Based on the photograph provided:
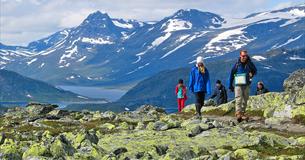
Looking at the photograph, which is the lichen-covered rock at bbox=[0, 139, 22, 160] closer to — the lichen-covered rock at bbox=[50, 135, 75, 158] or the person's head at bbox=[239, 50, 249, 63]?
the lichen-covered rock at bbox=[50, 135, 75, 158]

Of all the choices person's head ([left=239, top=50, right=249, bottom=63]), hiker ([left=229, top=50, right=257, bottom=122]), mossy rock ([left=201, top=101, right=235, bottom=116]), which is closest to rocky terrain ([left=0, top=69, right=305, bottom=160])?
hiker ([left=229, top=50, right=257, bottom=122])

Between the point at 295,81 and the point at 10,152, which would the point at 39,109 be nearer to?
the point at 295,81

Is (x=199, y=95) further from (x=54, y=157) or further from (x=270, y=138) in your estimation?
(x=54, y=157)

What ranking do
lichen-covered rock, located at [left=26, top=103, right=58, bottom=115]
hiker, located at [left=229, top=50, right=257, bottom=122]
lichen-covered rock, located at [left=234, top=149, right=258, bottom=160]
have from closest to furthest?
lichen-covered rock, located at [left=234, top=149, right=258, bottom=160]
hiker, located at [left=229, top=50, right=257, bottom=122]
lichen-covered rock, located at [left=26, top=103, right=58, bottom=115]

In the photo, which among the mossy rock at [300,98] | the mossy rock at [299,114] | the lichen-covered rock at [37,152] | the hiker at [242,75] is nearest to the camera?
the lichen-covered rock at [37,152]

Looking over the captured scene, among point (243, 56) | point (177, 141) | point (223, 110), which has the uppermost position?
point (243, 56)

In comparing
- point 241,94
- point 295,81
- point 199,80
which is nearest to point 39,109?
point 199,80

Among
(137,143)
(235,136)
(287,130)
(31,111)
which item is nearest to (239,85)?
(287,130)

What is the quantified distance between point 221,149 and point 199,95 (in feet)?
43.5

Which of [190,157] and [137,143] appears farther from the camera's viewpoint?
[137,143]

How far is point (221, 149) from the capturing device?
1969 cm

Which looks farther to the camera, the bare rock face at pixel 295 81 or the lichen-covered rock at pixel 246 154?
the bare rock face at pixel 295 81

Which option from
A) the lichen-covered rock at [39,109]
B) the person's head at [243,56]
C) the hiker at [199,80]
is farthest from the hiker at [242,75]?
the lichen-covered rock at [39,109]

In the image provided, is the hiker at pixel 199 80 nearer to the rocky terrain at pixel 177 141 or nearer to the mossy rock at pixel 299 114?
the rocky terrain at pixel 177 141
